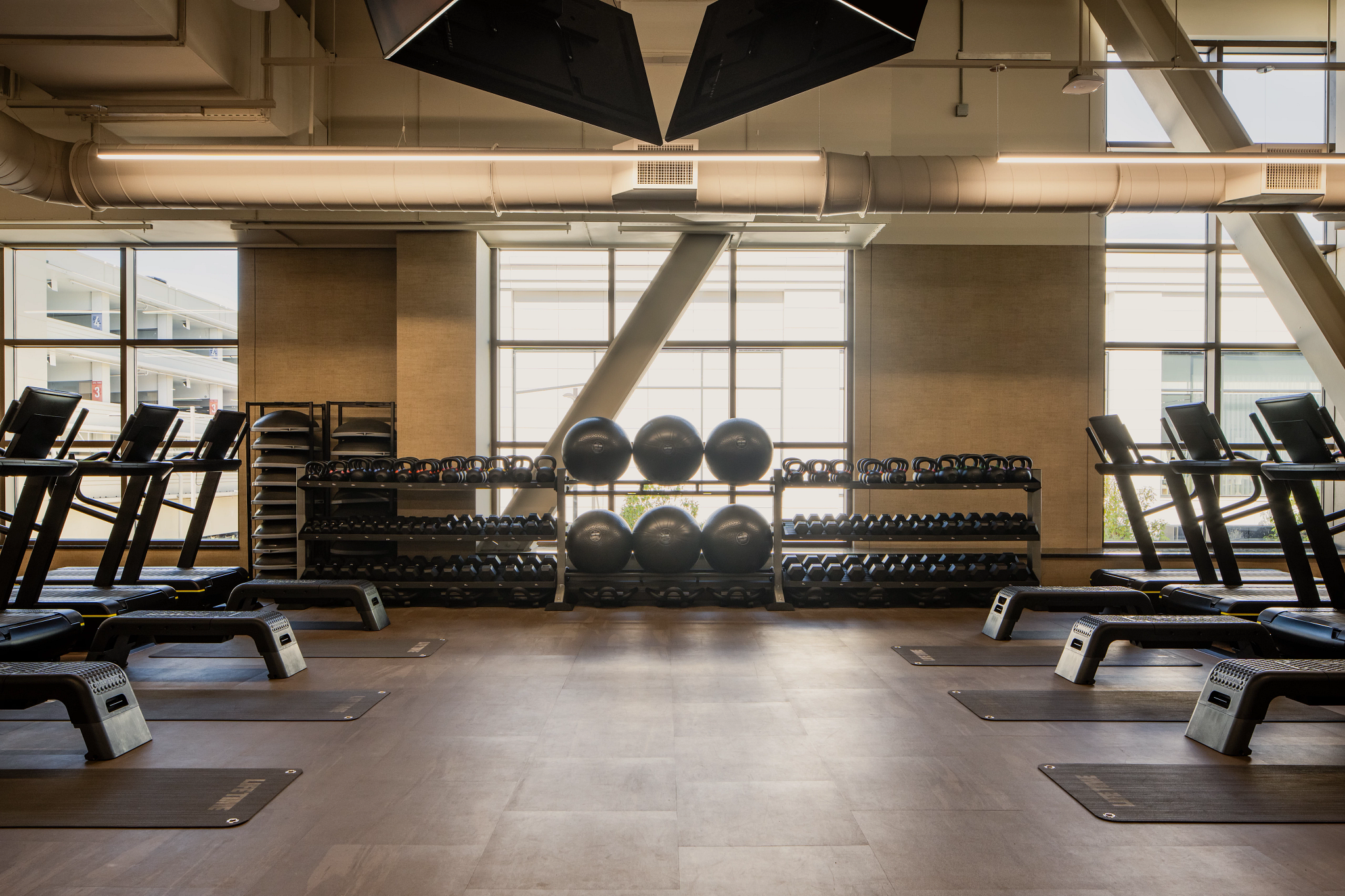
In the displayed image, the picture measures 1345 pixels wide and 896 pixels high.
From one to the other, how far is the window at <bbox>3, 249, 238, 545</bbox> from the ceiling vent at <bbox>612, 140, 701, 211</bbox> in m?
5.22

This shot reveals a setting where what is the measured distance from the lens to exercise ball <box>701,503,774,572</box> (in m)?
6.35

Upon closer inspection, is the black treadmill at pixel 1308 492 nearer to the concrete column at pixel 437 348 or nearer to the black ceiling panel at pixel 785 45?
the black ceiling panel at pixel 785 45

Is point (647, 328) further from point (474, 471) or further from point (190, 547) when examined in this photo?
point (190, 547)

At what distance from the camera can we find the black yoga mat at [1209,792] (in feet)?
8.51

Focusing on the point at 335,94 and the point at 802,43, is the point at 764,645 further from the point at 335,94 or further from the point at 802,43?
the point at 335,94

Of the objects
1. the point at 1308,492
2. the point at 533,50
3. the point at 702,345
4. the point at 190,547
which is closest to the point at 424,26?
the point at 533,50

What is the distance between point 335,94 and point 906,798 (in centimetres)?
765

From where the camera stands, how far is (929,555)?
6.66 m

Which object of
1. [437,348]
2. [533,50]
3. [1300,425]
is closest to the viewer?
[533,50]

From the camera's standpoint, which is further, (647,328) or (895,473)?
(647,328)

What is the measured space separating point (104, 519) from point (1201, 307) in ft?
33.6

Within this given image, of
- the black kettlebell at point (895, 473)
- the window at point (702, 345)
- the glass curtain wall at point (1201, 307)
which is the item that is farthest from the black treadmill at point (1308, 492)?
the window at point (702, 345)

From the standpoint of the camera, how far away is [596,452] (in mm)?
6363

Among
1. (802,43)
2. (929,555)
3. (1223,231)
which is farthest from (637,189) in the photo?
(1223,231)
